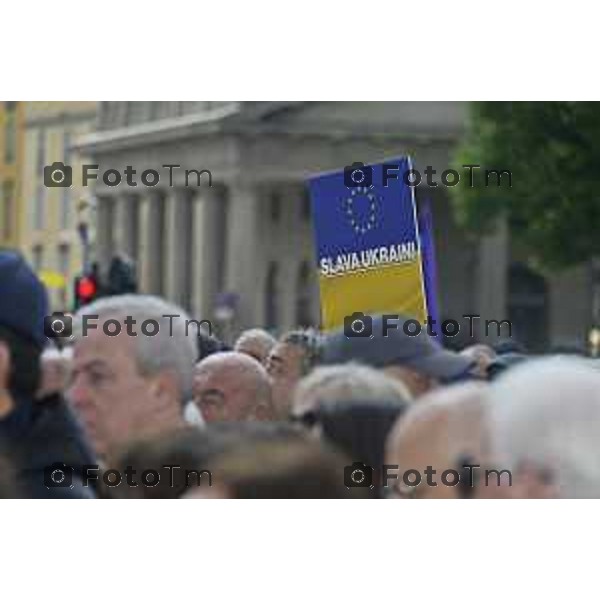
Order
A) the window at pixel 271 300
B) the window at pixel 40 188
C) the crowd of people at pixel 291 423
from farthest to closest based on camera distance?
the window at pixel 271 300 → the window at pixel 40 188 → the crowd of people at pixel 291 423

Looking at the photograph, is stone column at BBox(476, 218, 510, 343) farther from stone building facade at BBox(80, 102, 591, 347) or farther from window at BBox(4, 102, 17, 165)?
window at BBox(4, 102, 17, 165)

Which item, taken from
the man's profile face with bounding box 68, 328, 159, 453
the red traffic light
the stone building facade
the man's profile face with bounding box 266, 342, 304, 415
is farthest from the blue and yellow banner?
the red traffic light

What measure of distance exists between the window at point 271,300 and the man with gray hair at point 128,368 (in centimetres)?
1481

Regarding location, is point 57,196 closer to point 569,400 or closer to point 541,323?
point 569,400

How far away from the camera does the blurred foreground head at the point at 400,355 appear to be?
6.62 meters

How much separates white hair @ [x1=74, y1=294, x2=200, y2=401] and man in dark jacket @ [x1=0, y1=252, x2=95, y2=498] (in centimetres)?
23

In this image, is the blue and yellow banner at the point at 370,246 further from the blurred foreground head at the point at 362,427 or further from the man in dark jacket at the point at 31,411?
the blurred foreground head at the point at 362,427

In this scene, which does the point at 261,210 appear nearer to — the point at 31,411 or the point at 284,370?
the point at 284,370

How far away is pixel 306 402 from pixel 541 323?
974 inches

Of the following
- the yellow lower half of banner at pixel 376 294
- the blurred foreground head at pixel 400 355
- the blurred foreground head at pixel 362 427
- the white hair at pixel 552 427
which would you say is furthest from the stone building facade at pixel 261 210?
the white hair at pixel 552 427

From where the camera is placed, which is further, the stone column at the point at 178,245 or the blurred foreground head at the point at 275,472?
the stone column at the point at 178,245

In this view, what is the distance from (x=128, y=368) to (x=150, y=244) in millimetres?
7986

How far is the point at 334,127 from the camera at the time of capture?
59.1 ft
